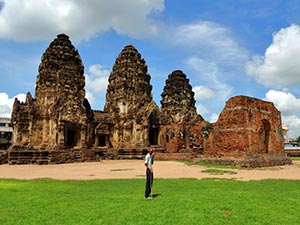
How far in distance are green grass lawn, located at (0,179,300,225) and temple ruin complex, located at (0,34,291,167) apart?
10.4 m

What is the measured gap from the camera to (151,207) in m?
6.40

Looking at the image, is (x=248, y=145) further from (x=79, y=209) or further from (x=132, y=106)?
(x=132, y=106)

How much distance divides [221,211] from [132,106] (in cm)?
3041

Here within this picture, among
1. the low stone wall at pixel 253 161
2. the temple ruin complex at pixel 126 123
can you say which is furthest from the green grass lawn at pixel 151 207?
the temple ruin complex at pixel 126 123

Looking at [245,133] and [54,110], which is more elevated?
[54,110]

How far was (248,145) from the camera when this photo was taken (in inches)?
701

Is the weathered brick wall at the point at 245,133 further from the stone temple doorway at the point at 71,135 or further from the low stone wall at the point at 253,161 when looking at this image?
the stone temple doorway at the point at 71,135

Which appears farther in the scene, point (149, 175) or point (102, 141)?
point (102, 141)

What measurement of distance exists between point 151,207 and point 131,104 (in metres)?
30.2

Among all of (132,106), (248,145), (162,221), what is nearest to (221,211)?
(162,221)

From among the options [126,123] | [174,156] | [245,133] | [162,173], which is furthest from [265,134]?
[126,123]

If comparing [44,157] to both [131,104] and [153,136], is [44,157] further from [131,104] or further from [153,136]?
[153,136]

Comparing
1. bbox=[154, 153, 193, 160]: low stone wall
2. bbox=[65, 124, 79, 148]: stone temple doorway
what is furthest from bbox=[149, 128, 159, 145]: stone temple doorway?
bbox=[65, 124, 79, 148]: stone temple doorway

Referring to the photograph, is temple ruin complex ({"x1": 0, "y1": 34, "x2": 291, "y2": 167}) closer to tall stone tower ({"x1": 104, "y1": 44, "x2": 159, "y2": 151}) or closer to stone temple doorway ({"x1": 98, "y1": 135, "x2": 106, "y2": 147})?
tall stone tower ({"x1": 104, "y1": 44, "x2": 159, "y2": 151})
